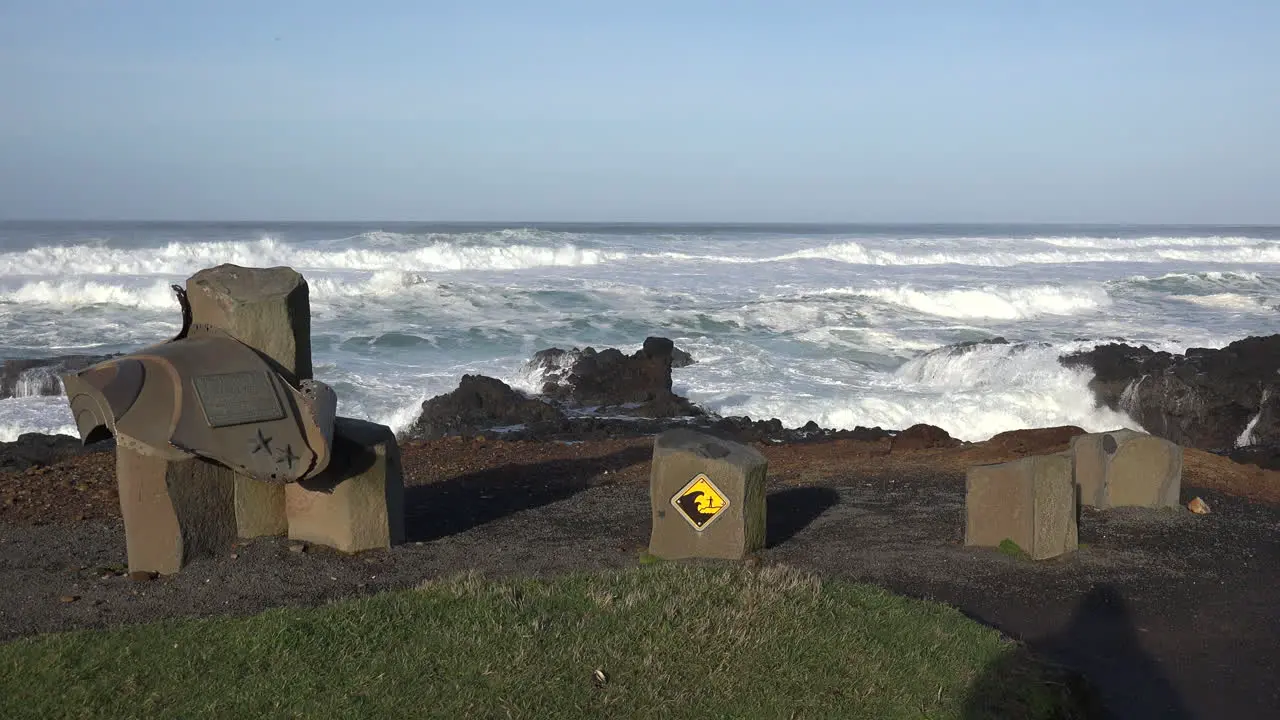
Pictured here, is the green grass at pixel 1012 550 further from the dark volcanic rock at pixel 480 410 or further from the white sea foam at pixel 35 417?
the white sea foam at pixel 35 417

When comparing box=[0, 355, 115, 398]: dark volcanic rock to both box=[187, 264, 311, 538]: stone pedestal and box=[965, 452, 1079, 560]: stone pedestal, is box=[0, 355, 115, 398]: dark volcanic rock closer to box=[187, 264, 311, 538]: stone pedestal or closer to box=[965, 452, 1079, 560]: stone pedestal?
box=[187, 264, 311, 538]: stone pedestal

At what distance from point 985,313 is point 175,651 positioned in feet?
115

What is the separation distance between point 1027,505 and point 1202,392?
37.6 feet

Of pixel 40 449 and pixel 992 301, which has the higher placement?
pixel 40 449

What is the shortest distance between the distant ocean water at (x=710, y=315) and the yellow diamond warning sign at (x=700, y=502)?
416 inches

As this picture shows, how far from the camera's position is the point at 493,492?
10.7 metres

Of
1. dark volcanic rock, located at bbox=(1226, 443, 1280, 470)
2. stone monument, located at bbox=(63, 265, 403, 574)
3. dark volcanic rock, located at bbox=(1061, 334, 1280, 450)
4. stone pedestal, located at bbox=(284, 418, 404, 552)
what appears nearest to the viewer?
stone monument, located at bbox=(63, 265, 403, 574)

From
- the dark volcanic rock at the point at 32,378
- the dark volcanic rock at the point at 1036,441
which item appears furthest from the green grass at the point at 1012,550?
the dark volcanic rock at the point at 32,378

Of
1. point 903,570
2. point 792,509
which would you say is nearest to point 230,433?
point 903,570

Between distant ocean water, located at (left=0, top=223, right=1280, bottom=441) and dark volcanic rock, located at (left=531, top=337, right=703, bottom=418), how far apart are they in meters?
0.76

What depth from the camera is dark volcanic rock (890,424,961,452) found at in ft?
43.3

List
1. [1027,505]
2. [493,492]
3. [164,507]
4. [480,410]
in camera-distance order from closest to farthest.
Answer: [164,507] < [1027,505] < [493,492] < [480,410]

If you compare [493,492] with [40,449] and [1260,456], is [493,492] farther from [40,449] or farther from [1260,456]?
[1260,456]

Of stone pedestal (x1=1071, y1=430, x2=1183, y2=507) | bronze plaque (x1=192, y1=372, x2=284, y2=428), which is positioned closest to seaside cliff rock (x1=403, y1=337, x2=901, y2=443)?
stone pedestal (x1=1071, y1=430, x2=1183, y2=507)
